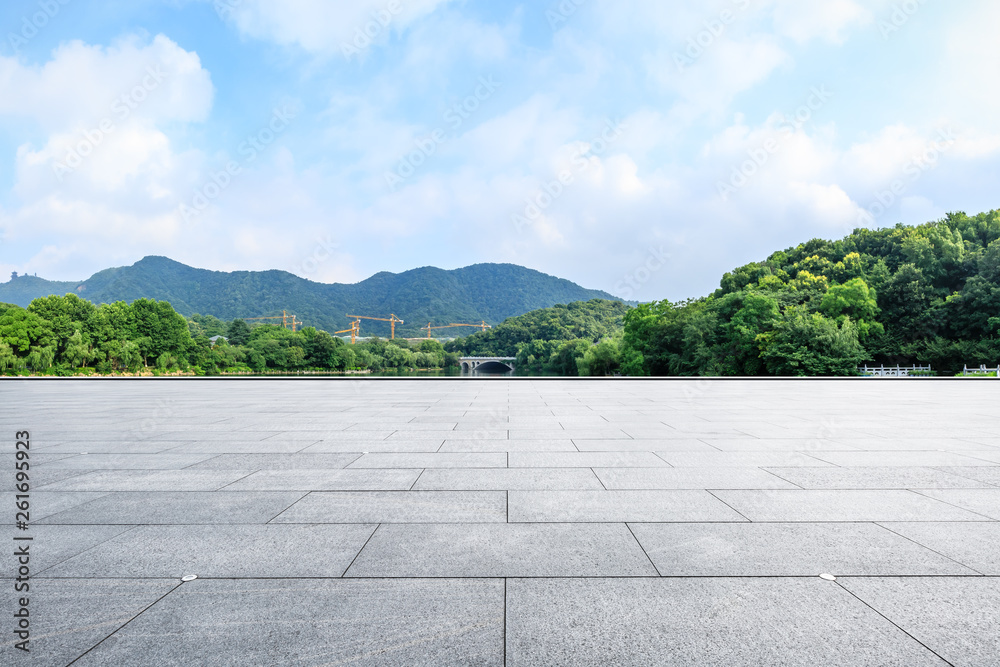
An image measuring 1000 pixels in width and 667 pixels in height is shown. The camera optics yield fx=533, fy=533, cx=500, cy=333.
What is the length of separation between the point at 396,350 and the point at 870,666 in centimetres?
10191

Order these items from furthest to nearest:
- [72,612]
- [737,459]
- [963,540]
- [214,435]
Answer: [214,435] < [737,459] < [963,540] < [72,612]

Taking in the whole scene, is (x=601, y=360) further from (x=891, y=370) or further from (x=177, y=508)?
(x=177, y=508)

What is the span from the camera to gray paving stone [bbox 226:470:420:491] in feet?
16.1

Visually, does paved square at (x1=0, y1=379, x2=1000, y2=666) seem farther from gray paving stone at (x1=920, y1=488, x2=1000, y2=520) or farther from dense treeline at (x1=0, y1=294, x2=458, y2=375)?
dense treeline at (x1=0, y1=294, x2=458, y2=375)

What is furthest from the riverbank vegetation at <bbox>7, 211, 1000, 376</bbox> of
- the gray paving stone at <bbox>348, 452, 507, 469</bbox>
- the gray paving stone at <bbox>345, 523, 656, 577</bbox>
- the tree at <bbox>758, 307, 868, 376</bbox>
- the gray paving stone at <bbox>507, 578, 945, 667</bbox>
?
the gray paving stone at <bbox>507, 578, 945, 667</bbox>

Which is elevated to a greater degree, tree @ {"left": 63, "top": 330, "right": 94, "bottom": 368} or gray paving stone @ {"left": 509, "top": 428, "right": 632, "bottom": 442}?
tree @ {"left": 63, "top": 330, "right": 94, "bottom": 368}

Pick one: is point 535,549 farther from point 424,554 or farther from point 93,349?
point 93,349

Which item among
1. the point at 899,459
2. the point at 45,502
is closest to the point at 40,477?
the point at 45,502

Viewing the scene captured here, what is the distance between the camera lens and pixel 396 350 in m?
102

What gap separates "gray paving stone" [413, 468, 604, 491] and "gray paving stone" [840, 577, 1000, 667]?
2368mm

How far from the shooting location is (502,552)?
131 inches

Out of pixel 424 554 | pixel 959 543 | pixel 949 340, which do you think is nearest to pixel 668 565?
pixel 424 554

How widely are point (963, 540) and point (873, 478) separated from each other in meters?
1.75

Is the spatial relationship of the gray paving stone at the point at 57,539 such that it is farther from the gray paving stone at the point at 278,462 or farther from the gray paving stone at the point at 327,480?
the gray paving stone at the point at 278,462
